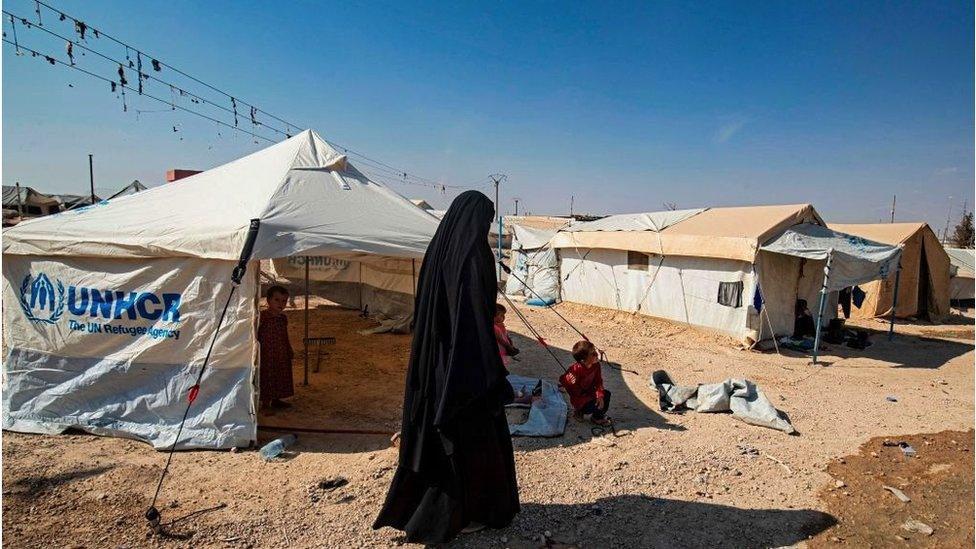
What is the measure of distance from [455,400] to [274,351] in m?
3.22

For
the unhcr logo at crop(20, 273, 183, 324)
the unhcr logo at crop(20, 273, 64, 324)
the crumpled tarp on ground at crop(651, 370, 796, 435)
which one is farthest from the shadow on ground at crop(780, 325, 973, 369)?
the unhcr logo at crop(20, 273, 64, 324)

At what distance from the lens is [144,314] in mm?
4406

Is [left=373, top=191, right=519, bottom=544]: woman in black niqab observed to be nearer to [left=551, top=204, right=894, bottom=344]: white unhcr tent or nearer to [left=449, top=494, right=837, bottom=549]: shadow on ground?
[left=449, top=494, right=837, bottom=549]: shadow on ground

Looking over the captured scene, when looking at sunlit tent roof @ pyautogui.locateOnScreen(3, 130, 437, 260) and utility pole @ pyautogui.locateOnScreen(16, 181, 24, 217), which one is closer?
sunlit tent roof @ pyautogui.locateOnScreen(3, 130, 437, 260)

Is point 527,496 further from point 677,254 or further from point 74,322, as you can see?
point 677,254

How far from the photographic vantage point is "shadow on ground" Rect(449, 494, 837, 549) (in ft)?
10.4

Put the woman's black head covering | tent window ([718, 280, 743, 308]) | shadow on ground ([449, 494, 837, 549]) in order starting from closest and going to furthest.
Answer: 1. the woman's black head covering
2. shadow on ground ([449, 494, 837, 549])
3. tent window ([718, 280, 743, 308])

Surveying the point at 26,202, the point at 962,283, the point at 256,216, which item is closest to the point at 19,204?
the point at 26,202

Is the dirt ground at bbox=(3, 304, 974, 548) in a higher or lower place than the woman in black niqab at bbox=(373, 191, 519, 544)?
lower

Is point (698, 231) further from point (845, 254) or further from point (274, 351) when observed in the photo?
point (274, 351)

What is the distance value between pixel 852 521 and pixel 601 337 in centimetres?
623

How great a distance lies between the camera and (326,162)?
624 cm

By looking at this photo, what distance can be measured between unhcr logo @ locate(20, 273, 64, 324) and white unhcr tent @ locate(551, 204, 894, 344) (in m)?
9.73

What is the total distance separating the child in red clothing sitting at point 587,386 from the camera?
200 inches
